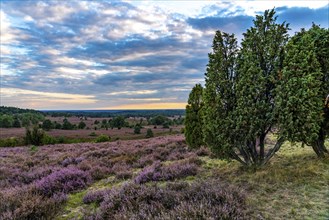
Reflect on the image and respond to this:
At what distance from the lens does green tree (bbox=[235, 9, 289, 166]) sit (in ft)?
24.1

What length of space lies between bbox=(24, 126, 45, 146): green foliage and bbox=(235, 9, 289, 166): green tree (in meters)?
31.4

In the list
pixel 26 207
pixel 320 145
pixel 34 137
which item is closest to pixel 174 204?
pixel 26 207

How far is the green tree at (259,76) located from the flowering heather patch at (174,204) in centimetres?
263

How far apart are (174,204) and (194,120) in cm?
1031

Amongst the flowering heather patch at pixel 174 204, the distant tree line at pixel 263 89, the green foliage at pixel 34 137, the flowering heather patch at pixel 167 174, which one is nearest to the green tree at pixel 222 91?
the distant tree line at pixel 263 89

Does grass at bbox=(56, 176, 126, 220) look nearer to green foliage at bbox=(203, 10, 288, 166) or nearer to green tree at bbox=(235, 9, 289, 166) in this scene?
green foliage at bbox=(203, 10, 288, 166)

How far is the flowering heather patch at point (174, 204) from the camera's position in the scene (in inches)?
173

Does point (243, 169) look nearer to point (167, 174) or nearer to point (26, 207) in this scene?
point (167, 174)

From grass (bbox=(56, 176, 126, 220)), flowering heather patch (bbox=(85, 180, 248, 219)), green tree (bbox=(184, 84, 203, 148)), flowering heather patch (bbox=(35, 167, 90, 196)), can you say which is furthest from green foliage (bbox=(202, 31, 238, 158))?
green tree (bbox=(184, 84, 203, 148))

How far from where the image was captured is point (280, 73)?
7309 millimetres

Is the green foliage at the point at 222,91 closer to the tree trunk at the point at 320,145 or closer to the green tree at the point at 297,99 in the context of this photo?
the green tree at the point at 297,99

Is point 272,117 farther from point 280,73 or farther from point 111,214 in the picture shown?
point 111,214

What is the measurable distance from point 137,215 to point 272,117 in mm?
4998

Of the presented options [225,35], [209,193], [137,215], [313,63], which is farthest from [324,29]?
[137,215]
